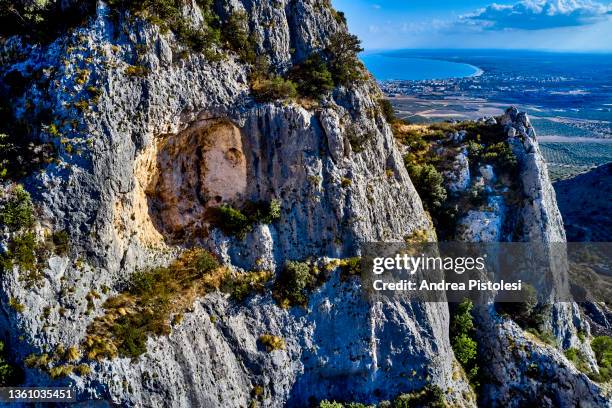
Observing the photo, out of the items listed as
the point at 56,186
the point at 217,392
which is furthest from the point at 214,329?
the point at 56,186

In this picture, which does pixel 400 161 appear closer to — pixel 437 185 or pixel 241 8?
pixel 437 185

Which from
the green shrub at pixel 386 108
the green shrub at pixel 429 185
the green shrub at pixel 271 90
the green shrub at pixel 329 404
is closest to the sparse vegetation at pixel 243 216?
the green shrub at pixel 271 90

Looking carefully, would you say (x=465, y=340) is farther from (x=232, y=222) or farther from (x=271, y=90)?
(x=271, y=90)

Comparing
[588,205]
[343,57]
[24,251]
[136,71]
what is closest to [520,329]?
[343,57]

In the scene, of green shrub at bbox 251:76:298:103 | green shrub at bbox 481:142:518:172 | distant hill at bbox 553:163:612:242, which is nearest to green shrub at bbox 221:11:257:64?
green shrub at bbox 251:76:298:103

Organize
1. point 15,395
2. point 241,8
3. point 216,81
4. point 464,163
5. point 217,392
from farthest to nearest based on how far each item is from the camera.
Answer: point 464,163 < point 241,8 < point 216,81 < point 217,392 < point 15,395

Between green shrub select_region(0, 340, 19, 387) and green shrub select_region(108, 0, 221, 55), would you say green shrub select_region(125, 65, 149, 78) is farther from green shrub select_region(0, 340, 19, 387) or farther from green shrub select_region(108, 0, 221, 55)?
green shrub select_region(0, 340, 19, 387)
